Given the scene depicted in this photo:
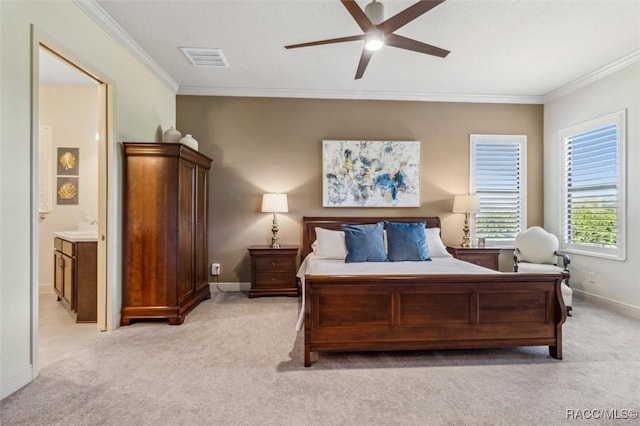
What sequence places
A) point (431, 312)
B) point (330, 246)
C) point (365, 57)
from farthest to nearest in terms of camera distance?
point (330, 246)
point (365, 57)
point (431, 312)

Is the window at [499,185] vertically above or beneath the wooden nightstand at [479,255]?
above

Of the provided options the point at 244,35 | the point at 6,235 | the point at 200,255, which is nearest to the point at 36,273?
the point at 6,235

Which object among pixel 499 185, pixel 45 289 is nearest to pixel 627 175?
pixel 499 185

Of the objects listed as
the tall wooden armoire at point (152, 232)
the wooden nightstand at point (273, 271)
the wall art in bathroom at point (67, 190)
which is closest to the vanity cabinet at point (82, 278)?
the tall wooden armoire at point (152, 232)

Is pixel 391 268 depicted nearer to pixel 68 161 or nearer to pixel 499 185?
pixel 499 185

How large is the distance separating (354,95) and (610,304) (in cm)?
434

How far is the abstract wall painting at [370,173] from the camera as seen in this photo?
4793 mm

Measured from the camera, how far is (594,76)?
4.09 metres

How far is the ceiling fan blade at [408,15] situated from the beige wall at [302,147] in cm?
249

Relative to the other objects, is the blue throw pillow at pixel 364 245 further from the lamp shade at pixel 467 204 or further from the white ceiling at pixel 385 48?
the white ceiling at pixel 385 48

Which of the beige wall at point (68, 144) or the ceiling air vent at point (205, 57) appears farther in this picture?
the beige wall at point (68, 144)

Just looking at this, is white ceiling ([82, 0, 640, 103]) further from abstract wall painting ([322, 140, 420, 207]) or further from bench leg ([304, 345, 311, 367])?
bench leg ([304, 345, 311, 367])

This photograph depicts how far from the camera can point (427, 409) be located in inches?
74.9

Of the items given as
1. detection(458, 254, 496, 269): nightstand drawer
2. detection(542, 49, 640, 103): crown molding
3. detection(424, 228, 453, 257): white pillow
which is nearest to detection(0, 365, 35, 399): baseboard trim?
detection(424, 228, 453, 257): white pillow
